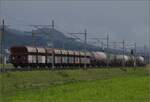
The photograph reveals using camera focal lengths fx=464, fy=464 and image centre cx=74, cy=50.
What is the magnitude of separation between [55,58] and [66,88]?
40.6 m

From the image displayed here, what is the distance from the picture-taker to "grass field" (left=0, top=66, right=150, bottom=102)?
80.1 feet

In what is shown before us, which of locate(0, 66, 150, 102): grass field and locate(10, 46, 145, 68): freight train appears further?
locate(10, 46, 145, 68): freight train

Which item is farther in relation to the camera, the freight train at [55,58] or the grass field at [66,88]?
the freight train at [55,58]

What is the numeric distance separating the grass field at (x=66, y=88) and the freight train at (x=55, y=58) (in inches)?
263

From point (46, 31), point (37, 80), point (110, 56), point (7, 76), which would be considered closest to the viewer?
point (7, 76)

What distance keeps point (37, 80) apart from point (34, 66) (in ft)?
67.7

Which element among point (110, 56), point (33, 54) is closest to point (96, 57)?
point (110, 56)

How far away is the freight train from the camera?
62.2m

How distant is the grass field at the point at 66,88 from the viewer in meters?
24.4

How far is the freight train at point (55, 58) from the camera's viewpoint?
62250mm

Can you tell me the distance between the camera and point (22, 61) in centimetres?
6203

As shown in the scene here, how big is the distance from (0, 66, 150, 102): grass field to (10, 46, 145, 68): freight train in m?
6.67

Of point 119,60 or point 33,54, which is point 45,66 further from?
point 119,60

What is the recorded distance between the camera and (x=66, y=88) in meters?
33.6
